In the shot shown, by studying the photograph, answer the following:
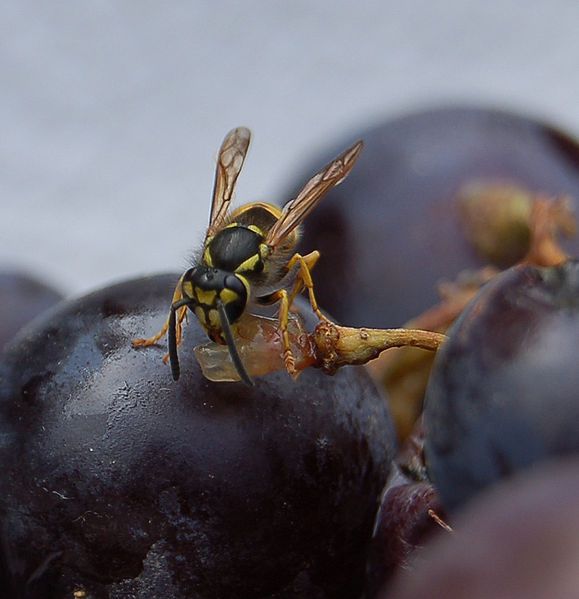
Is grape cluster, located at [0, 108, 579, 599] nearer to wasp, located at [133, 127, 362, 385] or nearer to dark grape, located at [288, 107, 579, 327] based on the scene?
wasp, located at [133, 127, 362, 385]

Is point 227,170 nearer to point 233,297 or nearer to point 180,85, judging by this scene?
point 233,297

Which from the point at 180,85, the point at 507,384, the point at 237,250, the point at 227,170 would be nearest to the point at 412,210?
the point at 227,170

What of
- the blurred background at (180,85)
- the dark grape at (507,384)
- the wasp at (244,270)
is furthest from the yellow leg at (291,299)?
the blurred background at (180,85)

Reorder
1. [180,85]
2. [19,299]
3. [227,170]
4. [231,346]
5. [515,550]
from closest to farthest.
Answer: [515,550] → [231,346] → [227,170] → [19,299] → [180,85]

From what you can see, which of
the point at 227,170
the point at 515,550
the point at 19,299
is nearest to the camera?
the point at 515,550

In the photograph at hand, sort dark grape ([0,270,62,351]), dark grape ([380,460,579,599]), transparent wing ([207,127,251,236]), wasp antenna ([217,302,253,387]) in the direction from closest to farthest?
dark grape ([380,460,579,599])
wasp antenna ([217,302,253,387])
transparent wing ([207,127,251,236])
dark grape ([0,270,62,351])

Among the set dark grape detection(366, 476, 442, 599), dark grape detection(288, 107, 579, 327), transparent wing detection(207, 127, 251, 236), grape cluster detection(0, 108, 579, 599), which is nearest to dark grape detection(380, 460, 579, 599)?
grape cluster detection(0, 108, 579, 599)
